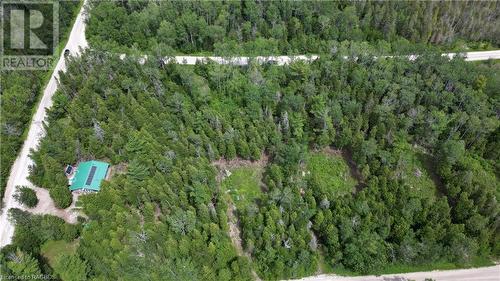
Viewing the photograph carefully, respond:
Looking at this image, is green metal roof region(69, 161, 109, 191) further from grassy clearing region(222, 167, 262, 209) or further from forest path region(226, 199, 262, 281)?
forest path region(226, 199, 262, 281)

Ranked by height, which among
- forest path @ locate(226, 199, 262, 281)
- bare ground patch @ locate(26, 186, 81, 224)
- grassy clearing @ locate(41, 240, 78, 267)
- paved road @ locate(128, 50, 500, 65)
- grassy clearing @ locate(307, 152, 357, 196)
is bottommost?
grassy clearing @ locate(41, 240, 78, 267)

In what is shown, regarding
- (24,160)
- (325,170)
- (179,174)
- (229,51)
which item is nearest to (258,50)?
(229,51)

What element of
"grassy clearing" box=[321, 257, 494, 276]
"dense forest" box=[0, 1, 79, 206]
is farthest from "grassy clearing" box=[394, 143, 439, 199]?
"dense forest" box=[0, 1, 79, 206]

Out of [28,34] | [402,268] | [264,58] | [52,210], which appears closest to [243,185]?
[402,268]

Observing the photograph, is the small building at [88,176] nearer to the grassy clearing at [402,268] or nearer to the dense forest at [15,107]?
the dense forest at [15,107]

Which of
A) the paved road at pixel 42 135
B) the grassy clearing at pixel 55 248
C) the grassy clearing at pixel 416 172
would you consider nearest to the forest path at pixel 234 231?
the paved road at pixel 42 135

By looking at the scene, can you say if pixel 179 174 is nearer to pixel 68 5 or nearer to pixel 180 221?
pixel 180 221

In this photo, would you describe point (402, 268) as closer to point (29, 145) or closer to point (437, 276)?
point (437, 276)
